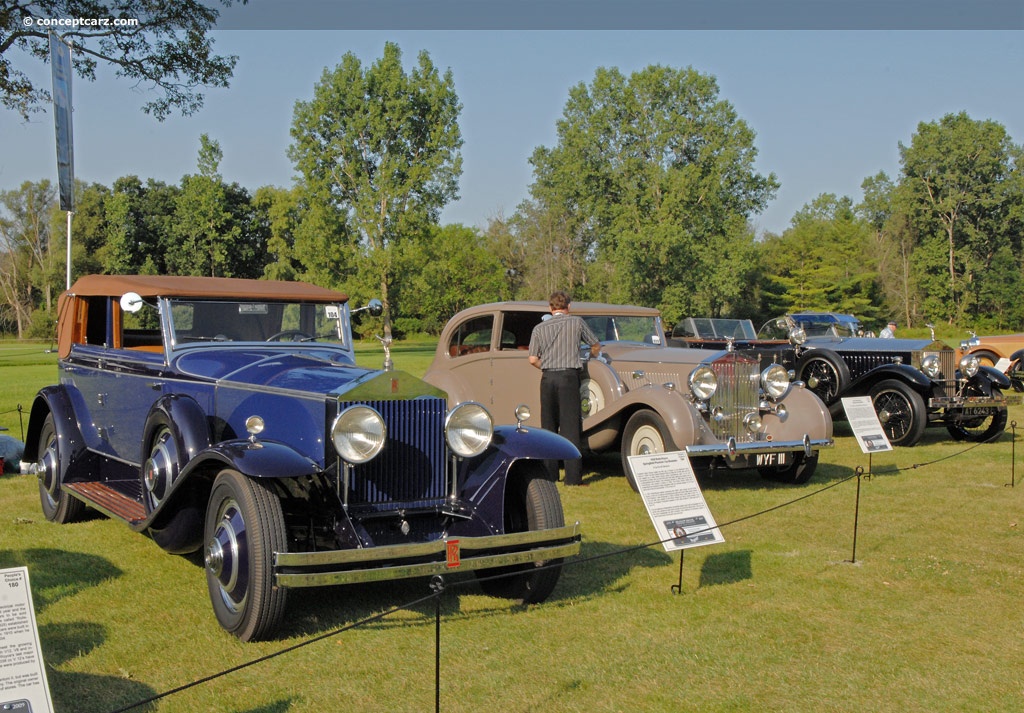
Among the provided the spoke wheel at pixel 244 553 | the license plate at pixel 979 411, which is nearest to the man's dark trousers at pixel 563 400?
the spoke wheel at pixel 244 553

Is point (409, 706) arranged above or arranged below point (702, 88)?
below

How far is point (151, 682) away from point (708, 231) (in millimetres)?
44403

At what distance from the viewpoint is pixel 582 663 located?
13.1 feet

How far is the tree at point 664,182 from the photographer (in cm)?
4488

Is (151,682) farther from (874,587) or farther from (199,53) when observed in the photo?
(199,53)

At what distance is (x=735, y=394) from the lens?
848 centimetres

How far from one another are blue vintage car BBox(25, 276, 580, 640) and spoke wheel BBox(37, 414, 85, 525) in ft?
0.45

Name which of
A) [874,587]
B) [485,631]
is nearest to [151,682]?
[485,631]

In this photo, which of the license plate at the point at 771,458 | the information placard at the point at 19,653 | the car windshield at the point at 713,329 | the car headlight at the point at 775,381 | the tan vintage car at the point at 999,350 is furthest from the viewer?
the tan vintage car at the point at 999,350

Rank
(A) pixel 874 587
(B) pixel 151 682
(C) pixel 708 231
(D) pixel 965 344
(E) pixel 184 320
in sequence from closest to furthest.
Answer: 1. (B) pixel 151 682
2. (A) pixel 874 587
3. (E) pixel 184 320
4. (D) pixel 965 344
5. (C) pixel 708 231

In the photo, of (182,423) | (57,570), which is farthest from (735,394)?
(57,570)

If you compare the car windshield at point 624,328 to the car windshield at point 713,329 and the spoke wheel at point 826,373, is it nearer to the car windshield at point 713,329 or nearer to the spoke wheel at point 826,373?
the spoke wheel at point 826,373

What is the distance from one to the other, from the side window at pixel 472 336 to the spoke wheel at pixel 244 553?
5373mm

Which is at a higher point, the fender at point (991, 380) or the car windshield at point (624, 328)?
the car windshield at point (624, 328)
